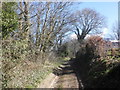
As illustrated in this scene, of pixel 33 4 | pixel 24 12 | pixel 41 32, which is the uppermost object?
pixel 33 4

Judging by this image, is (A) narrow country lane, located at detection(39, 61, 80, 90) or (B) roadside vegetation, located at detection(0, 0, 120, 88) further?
(A) narrow country lane, located at detection(39, 61, 80, 90)

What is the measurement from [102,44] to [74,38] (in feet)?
95.4

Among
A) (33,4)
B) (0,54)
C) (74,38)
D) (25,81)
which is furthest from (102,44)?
(74,38)

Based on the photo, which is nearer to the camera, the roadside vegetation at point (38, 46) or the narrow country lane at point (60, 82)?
the roadside vegetation at point (38, 46)

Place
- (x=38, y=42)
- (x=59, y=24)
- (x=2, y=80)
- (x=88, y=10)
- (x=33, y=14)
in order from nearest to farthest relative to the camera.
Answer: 1. (x=2, y=80)
2. (x=33, y=14)
3. (x=38, y=42)
4. (x=59, y=24)
5. (x=88, y=10)

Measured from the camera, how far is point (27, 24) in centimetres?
1399

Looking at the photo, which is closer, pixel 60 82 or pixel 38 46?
pixel 60 82

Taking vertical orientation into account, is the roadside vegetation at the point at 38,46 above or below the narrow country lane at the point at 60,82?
above

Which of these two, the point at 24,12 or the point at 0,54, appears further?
the point at 24,12

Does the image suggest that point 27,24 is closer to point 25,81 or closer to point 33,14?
point 33,14

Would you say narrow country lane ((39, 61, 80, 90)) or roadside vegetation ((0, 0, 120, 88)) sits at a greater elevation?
roadside vegetation ((0, 0, 120, 88))

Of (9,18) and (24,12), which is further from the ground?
(24,12)

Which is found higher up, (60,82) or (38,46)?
(38,46)

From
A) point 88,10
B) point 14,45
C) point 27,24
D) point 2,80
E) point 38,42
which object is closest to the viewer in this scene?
point 2,80
